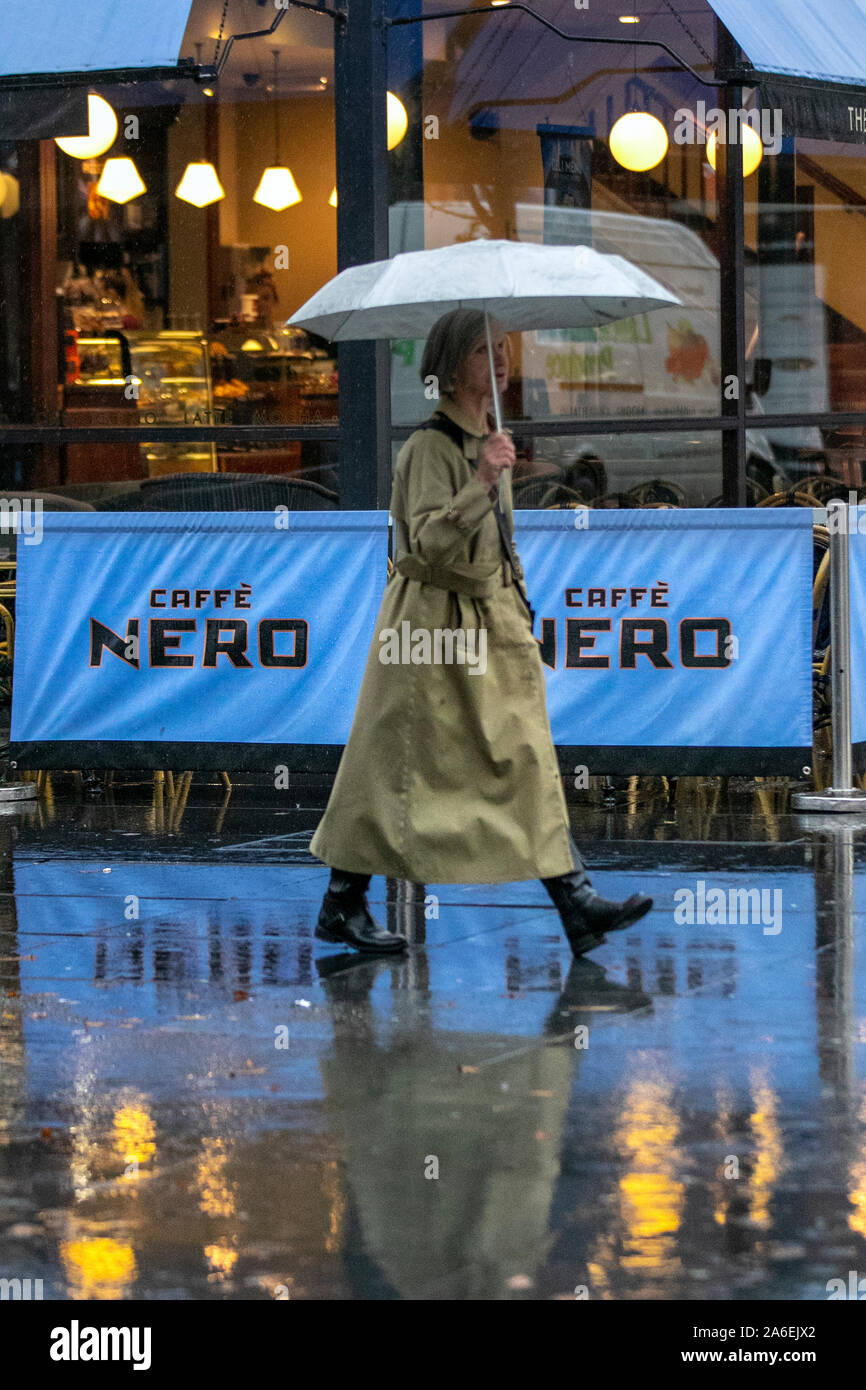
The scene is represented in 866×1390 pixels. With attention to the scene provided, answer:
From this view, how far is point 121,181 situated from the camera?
14797 mm

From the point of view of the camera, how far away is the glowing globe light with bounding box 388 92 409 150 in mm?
13625

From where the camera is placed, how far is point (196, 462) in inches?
576

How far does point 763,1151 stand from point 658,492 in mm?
9872

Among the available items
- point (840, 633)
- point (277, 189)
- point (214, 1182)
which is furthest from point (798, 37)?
point (214, 1182)

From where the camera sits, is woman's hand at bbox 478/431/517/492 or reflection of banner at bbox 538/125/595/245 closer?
woman's hand at bbox 478/431/517/492

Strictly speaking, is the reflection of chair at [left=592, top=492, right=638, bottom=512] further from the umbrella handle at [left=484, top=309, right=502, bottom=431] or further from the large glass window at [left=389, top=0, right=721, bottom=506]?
the umbrella handle at [left=484, top=309, right=502, bottom=431]

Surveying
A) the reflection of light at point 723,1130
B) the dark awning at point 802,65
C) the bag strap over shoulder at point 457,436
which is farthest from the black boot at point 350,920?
the dark awning at point 802,65

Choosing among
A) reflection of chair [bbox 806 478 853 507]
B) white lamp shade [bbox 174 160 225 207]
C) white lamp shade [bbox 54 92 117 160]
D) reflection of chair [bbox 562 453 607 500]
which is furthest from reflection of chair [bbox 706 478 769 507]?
white lamp shade [bbox 54 92 117 160]

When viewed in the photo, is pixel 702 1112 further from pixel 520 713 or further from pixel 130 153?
pixel 130 153

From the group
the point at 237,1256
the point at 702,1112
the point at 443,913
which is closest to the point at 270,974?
the point at 443,913

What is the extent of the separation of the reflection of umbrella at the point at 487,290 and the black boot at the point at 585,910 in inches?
56.3

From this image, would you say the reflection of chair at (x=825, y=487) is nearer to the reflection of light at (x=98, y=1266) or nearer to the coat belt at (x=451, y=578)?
the coat belt at (x=451, y=578)

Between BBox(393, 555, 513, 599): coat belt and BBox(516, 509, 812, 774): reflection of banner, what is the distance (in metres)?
2.98
